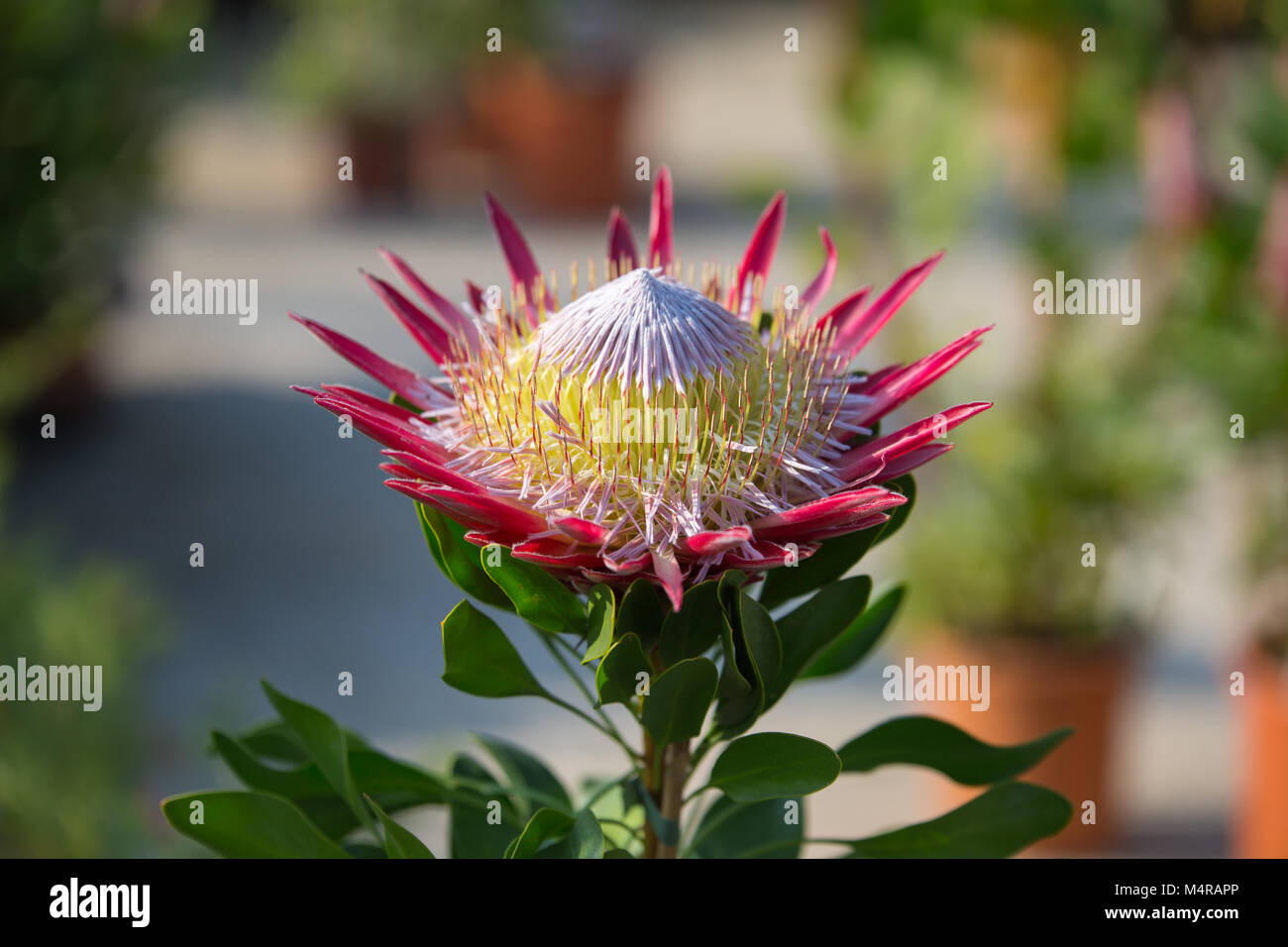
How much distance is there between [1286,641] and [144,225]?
3.43 metres

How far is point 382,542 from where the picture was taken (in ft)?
11.7

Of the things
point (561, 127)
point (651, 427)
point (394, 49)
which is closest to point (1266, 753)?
point (651, 427)

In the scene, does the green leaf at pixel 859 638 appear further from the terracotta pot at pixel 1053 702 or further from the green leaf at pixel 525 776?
the terracotta pot at pixel 1053 702

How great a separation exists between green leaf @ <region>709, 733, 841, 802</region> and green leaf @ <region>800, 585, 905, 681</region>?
0.14 m

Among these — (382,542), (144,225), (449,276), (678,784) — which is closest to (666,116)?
(449,276)

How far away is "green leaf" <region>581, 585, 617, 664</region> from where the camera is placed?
0.60 m

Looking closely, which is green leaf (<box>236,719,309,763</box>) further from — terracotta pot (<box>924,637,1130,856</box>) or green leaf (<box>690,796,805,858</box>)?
terracotta pot (<box>924,637,1130,856</box>)

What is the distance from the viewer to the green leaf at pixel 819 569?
664mm

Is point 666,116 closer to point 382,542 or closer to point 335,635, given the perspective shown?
point 382,542

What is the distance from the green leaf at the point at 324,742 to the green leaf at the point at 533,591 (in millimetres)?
116

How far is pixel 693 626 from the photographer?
2.04ft

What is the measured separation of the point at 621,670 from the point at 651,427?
13 centimetres

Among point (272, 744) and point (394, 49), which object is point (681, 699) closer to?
point (272, 744)

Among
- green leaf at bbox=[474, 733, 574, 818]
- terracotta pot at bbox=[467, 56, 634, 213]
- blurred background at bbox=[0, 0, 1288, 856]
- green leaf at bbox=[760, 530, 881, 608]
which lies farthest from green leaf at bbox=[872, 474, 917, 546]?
terracotta pot at bbox=[467, 56, 634, 213]
